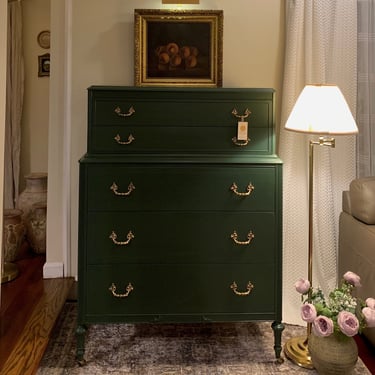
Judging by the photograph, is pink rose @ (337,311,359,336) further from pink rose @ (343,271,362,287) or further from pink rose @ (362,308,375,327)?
pink rose @ (343,271,362,287)

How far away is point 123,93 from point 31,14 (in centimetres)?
295

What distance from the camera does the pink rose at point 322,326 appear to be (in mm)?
1923

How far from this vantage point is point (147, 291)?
2.16 meters

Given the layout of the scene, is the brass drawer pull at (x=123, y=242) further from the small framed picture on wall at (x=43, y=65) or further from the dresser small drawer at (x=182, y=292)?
the small framed picture on wall at (x=43, y=65)

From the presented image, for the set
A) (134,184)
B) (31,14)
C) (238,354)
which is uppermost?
(31,14)

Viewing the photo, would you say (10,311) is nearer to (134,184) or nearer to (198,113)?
(134,184)

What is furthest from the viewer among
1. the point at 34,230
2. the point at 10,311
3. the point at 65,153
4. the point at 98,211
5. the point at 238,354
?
the point at 34,230

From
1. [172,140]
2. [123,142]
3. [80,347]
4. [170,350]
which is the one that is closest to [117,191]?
[123,142]

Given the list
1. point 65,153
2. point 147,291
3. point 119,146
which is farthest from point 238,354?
point 65,153

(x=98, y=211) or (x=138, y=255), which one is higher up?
(x=98, y=211)

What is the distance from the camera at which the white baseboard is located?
313cm

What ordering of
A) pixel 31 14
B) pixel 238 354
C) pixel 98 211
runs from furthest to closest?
pixel 31 14 < pixel 238 354 < pixel 98 211

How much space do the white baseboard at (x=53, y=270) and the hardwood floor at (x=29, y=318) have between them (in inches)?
1.6

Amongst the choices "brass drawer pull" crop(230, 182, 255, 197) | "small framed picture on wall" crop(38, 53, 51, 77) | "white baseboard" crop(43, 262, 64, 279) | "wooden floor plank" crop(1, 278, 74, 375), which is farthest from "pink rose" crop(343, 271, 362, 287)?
"small framed picture on wall" crop(38, 53, 51, 77)
